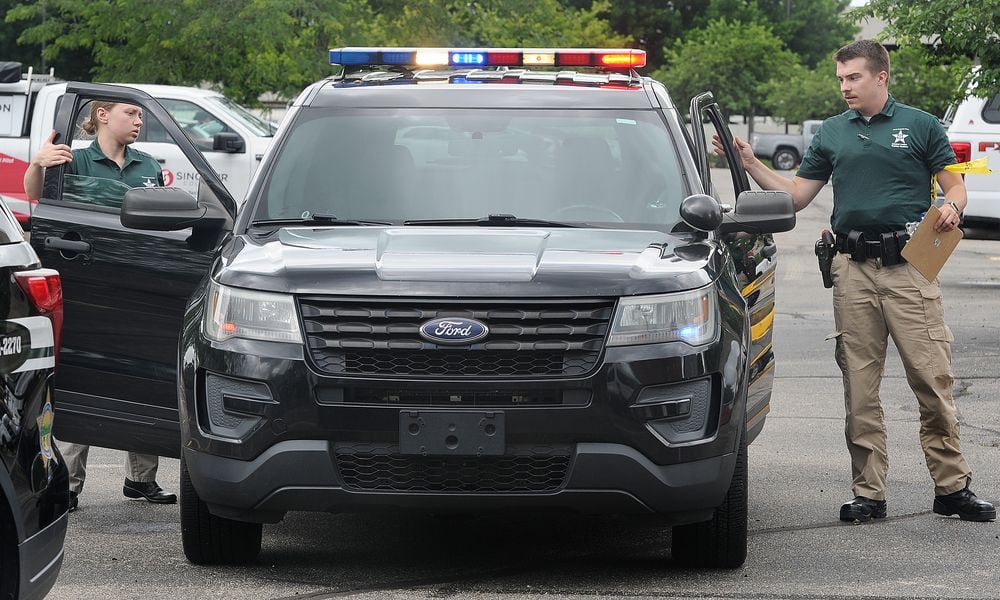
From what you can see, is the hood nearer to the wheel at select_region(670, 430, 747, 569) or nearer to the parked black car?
the wheel at select_region(670, 430, 747, 569)

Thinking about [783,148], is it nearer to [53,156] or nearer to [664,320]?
[53,156]

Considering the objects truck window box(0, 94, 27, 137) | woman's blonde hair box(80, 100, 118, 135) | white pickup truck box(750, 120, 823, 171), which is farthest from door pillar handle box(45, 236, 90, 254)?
white pickup truck box(750, 120, 823, 171)

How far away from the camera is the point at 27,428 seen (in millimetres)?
4199

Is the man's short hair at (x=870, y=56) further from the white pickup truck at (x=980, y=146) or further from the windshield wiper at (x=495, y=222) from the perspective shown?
the white pickup truck at (x=980, y=146)

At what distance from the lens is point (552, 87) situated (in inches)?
250

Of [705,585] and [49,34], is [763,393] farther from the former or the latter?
[49,34]

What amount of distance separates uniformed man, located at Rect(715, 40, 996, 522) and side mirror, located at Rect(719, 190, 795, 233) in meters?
0.82

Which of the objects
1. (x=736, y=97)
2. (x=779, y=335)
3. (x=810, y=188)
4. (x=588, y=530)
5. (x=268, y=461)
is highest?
(x=810, y=188)

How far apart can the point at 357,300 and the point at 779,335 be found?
26.8ft

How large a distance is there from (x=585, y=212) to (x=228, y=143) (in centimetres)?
1173

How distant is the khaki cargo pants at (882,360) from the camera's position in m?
6.57

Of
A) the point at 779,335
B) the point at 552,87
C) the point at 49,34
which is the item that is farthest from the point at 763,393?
the point at 49,34

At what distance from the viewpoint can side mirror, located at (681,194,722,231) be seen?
5652 mm

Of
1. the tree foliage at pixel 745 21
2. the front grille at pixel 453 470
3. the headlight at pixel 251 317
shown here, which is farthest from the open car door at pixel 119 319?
the tree foliage at pixel 745 21
